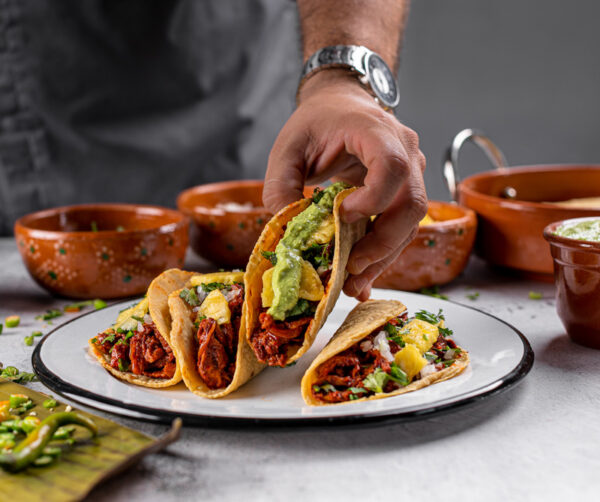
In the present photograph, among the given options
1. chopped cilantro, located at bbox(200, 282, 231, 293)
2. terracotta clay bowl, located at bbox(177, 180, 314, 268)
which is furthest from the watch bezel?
chopped cilantro, located at bbox(200, 282, 231, 293)

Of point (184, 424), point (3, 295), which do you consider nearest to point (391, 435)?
point (184, 424)

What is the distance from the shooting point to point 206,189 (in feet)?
13.0

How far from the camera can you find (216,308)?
2215 millimetres

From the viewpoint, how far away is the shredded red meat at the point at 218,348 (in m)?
2.09

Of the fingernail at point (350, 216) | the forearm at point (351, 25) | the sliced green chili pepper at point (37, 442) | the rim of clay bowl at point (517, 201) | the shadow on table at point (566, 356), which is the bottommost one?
the shadow on table at point (566, 356)

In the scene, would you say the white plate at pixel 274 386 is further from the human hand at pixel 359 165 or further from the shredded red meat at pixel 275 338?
the human hand at pixel 359 165

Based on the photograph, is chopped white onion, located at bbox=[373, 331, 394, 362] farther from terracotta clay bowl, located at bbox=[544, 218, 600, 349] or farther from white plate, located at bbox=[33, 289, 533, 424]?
terracotta clay bowl, located at bbox=[544, 218, 600, 349]

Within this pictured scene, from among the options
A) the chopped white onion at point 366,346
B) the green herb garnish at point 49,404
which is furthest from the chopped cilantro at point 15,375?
the chopped white onion at point 366,346

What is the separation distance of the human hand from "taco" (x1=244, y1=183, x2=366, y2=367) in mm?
95

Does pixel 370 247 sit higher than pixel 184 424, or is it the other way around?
pixel 370 247

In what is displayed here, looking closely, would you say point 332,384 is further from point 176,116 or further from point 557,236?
point 176,116

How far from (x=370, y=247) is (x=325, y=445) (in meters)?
0.80

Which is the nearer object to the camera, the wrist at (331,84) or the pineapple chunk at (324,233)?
the pineapple chunk at (324,233)

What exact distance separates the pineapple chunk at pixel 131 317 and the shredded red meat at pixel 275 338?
1.44 feet
